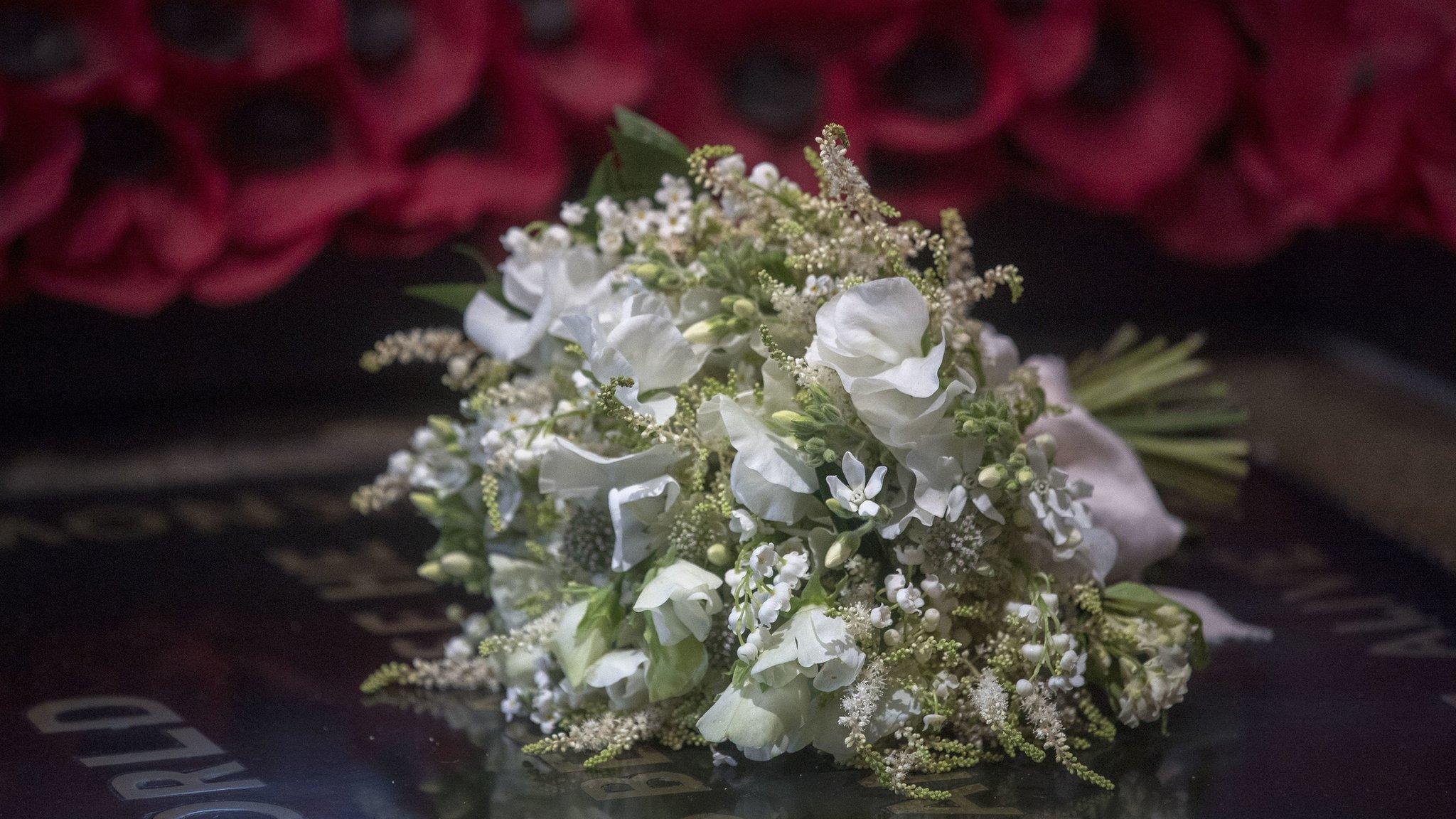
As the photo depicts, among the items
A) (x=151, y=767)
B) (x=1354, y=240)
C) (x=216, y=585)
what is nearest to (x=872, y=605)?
(x=151, y=767)

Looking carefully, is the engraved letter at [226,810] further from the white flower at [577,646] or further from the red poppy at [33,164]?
the red poppy at [33,164]

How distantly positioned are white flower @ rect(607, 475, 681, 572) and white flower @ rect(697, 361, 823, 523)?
0.12ft

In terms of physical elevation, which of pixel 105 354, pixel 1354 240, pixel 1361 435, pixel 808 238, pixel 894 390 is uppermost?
pixel 1354 240

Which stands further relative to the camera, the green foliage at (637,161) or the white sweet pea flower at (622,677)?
the green foliage at (637,161)

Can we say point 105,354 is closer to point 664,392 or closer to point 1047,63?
point 664,392

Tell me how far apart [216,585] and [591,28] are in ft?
2.36

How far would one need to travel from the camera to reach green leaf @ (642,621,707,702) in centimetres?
75

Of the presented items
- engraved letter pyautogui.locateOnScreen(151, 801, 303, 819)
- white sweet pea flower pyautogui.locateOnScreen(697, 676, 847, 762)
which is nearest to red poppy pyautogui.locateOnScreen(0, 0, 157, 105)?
engraved letter pyautogui.locateOnScreen(151, 801, 303, 819)

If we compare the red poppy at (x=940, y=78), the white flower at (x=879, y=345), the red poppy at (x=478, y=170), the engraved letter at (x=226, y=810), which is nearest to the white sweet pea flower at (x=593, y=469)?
the white flower at (x=879, y=345)

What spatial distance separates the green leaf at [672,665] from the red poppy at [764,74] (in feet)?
2.75

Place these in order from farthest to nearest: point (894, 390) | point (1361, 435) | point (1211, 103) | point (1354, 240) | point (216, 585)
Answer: point (1354, 240) < point (1211, 103) < point (1361, 435) < point (216, 585) < point (894, 390)

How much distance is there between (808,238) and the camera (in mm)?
770

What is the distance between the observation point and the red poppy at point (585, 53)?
1.48 metres

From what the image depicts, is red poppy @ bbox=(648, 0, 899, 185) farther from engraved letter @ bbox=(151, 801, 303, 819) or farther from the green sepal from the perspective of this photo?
engraved letter @ bbox=(151, 801, 303, 819)
